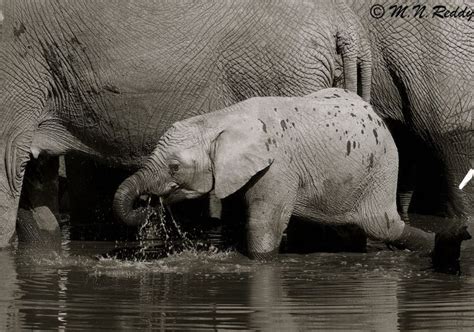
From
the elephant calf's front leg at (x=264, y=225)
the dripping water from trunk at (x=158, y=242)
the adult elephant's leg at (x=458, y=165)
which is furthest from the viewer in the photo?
the adult elephant's leg at (x=458, y=165)

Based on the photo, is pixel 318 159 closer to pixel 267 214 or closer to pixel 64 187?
pixel 267 214

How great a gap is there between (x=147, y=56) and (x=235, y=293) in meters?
2.47

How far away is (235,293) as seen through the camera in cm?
869

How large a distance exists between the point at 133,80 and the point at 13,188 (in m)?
1.02

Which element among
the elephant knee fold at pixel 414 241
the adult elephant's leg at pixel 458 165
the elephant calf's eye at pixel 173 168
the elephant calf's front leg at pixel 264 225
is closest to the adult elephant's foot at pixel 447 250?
the elephant knee fold at pixel 414 241

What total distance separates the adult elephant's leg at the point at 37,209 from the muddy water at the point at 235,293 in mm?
670

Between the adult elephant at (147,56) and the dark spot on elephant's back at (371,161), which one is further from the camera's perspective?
the adult elephant at (147,56)

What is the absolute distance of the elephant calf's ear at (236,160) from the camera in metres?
9.88

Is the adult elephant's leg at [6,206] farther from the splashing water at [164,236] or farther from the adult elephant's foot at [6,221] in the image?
the splashing water at [164,236]

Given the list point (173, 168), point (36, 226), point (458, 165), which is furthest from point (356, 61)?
point (36, 226)

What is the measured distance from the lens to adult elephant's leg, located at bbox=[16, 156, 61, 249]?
440 inches

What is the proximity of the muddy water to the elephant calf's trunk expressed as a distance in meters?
0.28

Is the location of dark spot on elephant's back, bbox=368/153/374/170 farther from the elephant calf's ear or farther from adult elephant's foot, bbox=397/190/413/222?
adult elephant's foot, bbox=397/190/413/222

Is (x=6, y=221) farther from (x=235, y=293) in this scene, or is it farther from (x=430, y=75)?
(x=430, y=75)
